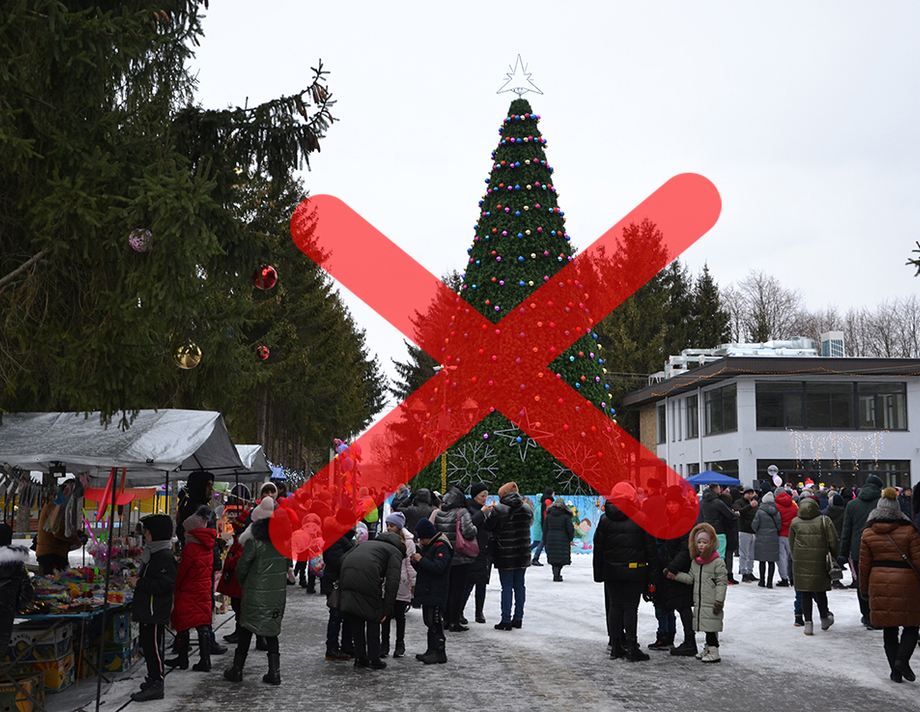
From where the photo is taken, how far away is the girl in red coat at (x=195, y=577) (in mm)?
9133

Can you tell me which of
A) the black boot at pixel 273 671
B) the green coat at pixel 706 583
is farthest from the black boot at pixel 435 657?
the green coat at pixel 706 583

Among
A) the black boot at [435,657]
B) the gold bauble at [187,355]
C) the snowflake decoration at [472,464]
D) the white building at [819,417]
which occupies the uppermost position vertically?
the white building at [819,417]

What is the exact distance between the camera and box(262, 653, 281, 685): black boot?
894cm

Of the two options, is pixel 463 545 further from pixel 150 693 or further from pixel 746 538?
pixel 746 538

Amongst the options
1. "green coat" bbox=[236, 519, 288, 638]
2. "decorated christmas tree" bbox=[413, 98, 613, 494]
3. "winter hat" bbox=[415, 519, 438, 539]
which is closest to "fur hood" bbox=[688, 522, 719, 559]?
"winter hat" bbox=[415, 519, 438, 539]

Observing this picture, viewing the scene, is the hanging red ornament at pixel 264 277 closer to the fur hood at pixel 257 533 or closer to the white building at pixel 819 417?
the fur hood at pixel 257 533

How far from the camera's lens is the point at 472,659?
1027 cm

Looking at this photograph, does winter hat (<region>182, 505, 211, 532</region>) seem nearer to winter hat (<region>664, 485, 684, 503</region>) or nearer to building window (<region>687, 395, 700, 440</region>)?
winter hat (<region>664, 485, 684, 503</region>)

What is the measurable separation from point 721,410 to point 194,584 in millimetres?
32808

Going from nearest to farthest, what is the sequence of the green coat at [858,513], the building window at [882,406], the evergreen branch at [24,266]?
the evergreen branch at [24,266]
the green coat at [858,513]
the building window at [882,406]

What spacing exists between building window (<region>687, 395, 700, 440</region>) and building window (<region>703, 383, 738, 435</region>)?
1238 millimetres

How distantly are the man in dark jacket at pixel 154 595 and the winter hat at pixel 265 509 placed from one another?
887 millimetres

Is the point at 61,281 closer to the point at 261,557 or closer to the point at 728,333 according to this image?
the point at 261,557

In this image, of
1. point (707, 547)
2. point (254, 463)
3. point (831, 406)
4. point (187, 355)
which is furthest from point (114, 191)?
point (831, 406)
